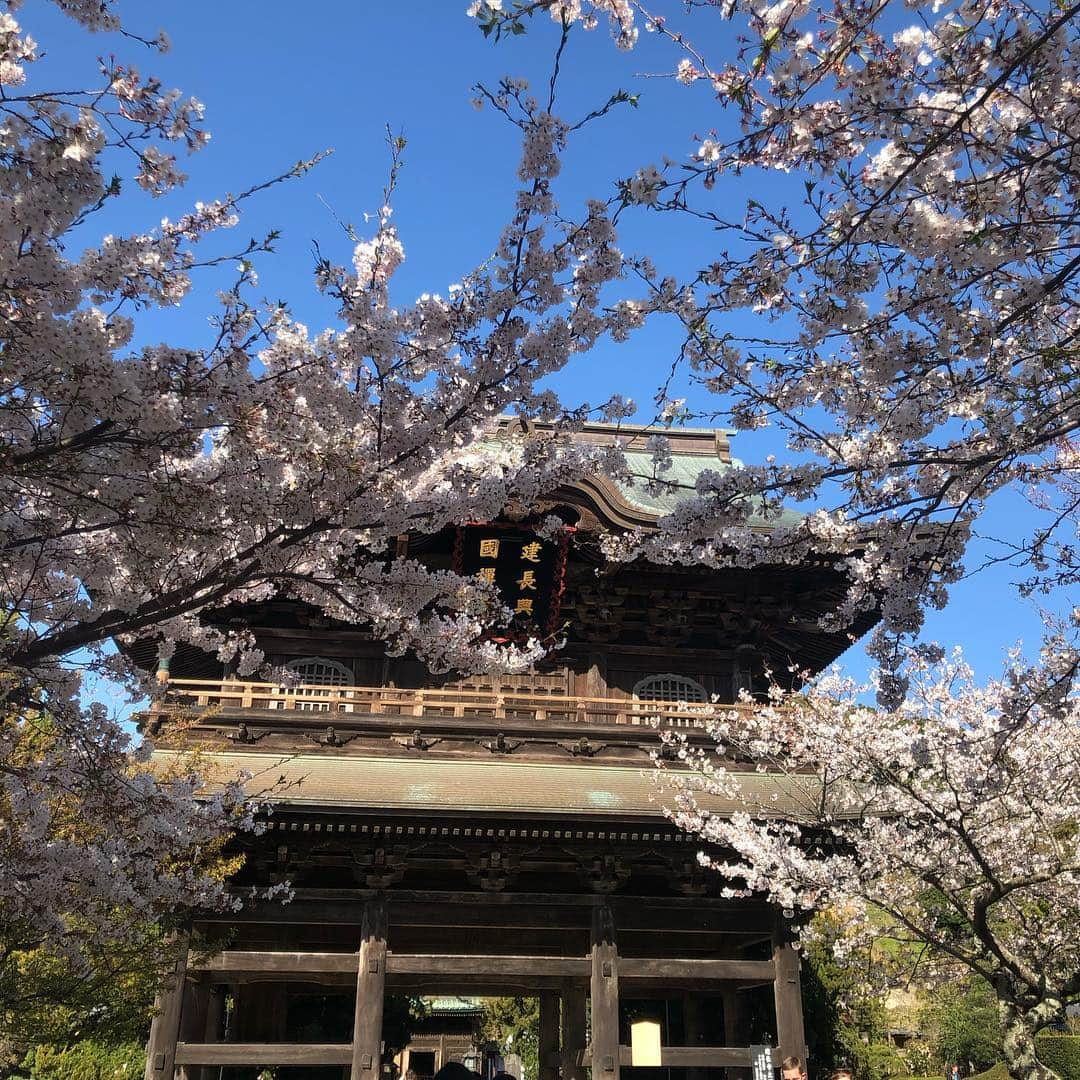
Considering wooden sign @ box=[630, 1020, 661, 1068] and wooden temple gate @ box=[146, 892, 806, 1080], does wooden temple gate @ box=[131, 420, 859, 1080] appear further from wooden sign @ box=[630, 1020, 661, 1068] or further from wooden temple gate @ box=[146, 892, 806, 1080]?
wooden sign @ box=[630, 1020, 661, 1068]

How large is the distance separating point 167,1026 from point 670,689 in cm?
704

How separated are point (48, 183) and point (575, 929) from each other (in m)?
9.43

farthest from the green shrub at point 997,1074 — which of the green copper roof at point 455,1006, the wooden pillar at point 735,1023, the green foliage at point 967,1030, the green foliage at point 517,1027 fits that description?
the green copper roof at point 455,1006

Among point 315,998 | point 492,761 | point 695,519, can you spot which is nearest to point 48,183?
point 695,519

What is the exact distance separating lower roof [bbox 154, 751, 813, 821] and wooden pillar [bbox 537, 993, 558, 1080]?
4557mm

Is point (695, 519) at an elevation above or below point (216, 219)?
below

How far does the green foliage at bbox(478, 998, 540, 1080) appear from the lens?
24125mm

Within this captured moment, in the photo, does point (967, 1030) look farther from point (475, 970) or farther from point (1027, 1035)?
point (475, 970)

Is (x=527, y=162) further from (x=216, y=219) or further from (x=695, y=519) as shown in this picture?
(x=695, y=519)

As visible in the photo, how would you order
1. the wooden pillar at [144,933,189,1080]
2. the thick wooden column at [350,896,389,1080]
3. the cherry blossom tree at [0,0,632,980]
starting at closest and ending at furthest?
the cherry blossom tree at [0,0,632,980], the wooden pillar at [144,933,189,1080], the thick wooden column at [350,896,389,1080]

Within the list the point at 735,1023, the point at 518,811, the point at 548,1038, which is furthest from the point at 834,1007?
the point at 518,811

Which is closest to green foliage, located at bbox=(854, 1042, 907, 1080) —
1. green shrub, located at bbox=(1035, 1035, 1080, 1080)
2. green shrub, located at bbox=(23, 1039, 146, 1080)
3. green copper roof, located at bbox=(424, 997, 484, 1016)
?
green shrub, located at bbox=(1035, 1035, 1080, 1080)

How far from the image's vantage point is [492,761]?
10.8 metres

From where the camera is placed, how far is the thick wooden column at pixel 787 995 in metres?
9.70
